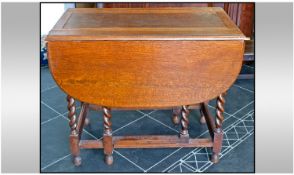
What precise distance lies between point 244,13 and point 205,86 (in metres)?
1.61

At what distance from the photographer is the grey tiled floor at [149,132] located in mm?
1990

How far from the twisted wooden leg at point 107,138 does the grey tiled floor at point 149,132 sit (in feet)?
0.14

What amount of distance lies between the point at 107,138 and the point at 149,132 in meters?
0.44

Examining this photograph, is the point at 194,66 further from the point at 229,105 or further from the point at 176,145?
the point at 229,105

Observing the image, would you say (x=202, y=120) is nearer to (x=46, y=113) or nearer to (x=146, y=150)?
(x=146, y=150)

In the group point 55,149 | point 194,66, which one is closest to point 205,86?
point 194,66

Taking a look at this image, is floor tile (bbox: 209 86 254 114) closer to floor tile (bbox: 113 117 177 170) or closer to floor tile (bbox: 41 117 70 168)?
floor tile (bbox: 113 117 177 170)

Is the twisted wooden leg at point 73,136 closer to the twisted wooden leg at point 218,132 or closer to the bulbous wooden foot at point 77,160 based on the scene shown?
the bulbous wooden foot at point 77,160

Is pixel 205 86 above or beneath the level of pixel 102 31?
beneath

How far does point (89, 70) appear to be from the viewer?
168cm

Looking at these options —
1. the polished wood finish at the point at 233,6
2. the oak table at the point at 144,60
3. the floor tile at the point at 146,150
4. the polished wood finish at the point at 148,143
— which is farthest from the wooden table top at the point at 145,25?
the polished wood finish at the point at 233,6

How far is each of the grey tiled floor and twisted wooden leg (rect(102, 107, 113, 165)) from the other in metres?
0.04

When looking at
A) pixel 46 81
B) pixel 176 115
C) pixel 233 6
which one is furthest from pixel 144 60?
pixel 233 6

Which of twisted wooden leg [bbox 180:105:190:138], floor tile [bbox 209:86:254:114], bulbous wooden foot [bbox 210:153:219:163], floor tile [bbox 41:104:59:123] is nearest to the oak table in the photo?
twisted wooden leg [bbox 180:105:190:138]
